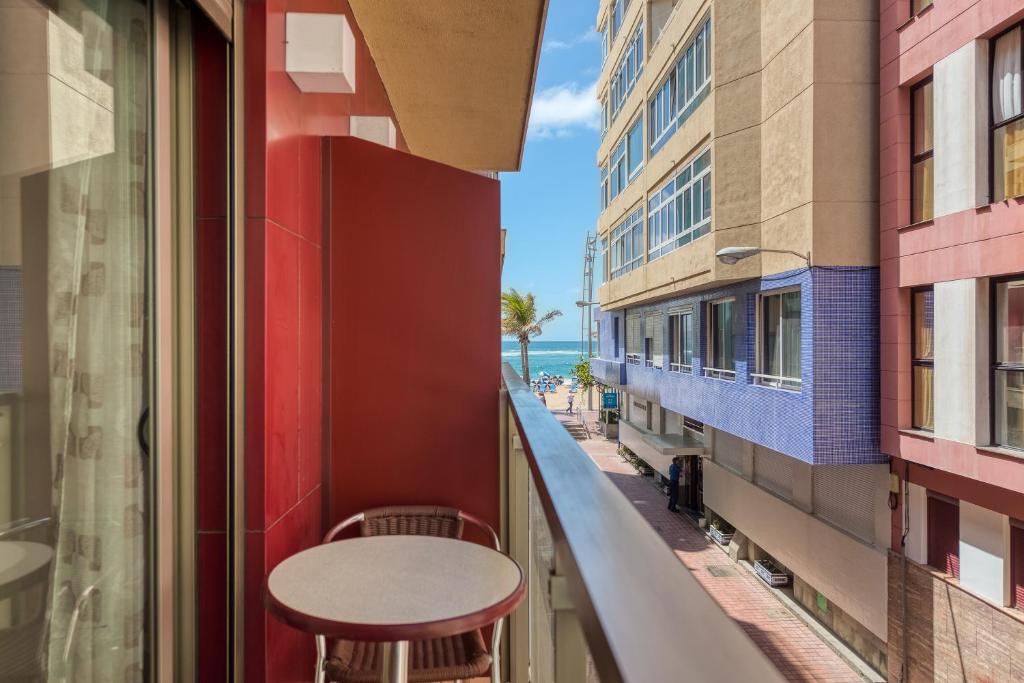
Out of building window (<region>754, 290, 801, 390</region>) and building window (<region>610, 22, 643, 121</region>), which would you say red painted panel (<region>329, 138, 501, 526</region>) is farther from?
building window (<region>610, 22, 643, 121</region>)

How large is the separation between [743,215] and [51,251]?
1110 centimetres

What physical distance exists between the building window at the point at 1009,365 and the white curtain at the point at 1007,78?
6.61 feet

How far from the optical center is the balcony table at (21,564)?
44.5 inches

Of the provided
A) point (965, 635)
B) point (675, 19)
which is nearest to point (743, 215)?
point (675, 19)

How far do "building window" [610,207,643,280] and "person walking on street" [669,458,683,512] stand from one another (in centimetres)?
540

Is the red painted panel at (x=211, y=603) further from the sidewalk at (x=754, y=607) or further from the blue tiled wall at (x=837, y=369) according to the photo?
the blue tiled wall at (x=837, y=369)

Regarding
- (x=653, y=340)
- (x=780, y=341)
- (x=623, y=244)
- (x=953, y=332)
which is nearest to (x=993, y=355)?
(x=953, y=332)

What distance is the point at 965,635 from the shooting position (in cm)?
789

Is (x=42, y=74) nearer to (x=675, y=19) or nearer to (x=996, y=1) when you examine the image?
(x=996, y=1)

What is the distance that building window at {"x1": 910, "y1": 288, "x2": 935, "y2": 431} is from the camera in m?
8.53

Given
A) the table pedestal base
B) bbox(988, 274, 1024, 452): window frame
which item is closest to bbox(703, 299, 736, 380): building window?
bbox(988, 274, 1024, 452): window frame

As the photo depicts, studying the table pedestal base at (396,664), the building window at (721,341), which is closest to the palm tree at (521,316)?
the building window at (721,341)

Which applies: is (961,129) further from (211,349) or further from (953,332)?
(211,349)

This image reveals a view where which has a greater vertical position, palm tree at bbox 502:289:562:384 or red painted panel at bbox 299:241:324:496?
palm tree at bbox 502:289:562:384
